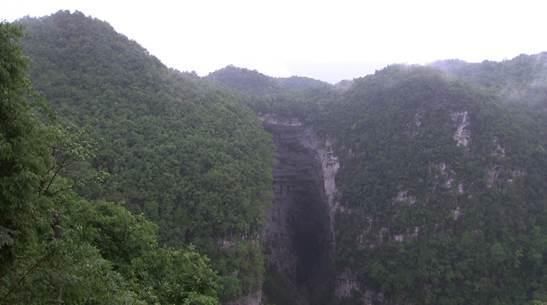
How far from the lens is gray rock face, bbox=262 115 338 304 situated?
4766cm

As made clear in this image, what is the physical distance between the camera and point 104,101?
42.5 m

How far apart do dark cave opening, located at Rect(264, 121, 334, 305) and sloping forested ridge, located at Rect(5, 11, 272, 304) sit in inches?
175

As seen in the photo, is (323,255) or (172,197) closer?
(172,197)

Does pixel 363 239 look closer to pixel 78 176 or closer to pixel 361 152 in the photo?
pixel 361 152

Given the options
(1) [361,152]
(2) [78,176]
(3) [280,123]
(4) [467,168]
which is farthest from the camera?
(3) [280,123]

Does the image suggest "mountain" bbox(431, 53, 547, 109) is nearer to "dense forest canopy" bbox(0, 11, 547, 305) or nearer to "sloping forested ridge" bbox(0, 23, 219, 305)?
"dense forest canopy" bbox(0, 11, 547, 305)

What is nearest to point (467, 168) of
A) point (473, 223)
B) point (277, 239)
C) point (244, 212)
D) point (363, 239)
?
point (473, 223)

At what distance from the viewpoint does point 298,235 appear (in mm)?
52281

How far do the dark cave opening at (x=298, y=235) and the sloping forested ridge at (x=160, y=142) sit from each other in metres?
4.45

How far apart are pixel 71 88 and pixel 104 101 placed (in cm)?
277

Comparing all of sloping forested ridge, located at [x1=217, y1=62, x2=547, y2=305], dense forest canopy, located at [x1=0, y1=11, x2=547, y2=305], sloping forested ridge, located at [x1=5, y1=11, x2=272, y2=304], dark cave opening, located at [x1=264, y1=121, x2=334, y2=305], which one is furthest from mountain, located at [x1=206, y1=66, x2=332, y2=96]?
sloping forested ridge, located at [x1=5, y1=11, x2=272, y2=304]

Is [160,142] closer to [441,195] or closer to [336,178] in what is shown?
[336,178]

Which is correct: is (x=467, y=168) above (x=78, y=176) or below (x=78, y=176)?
below

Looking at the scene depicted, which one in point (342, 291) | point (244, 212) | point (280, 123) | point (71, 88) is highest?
point (71, 88)
